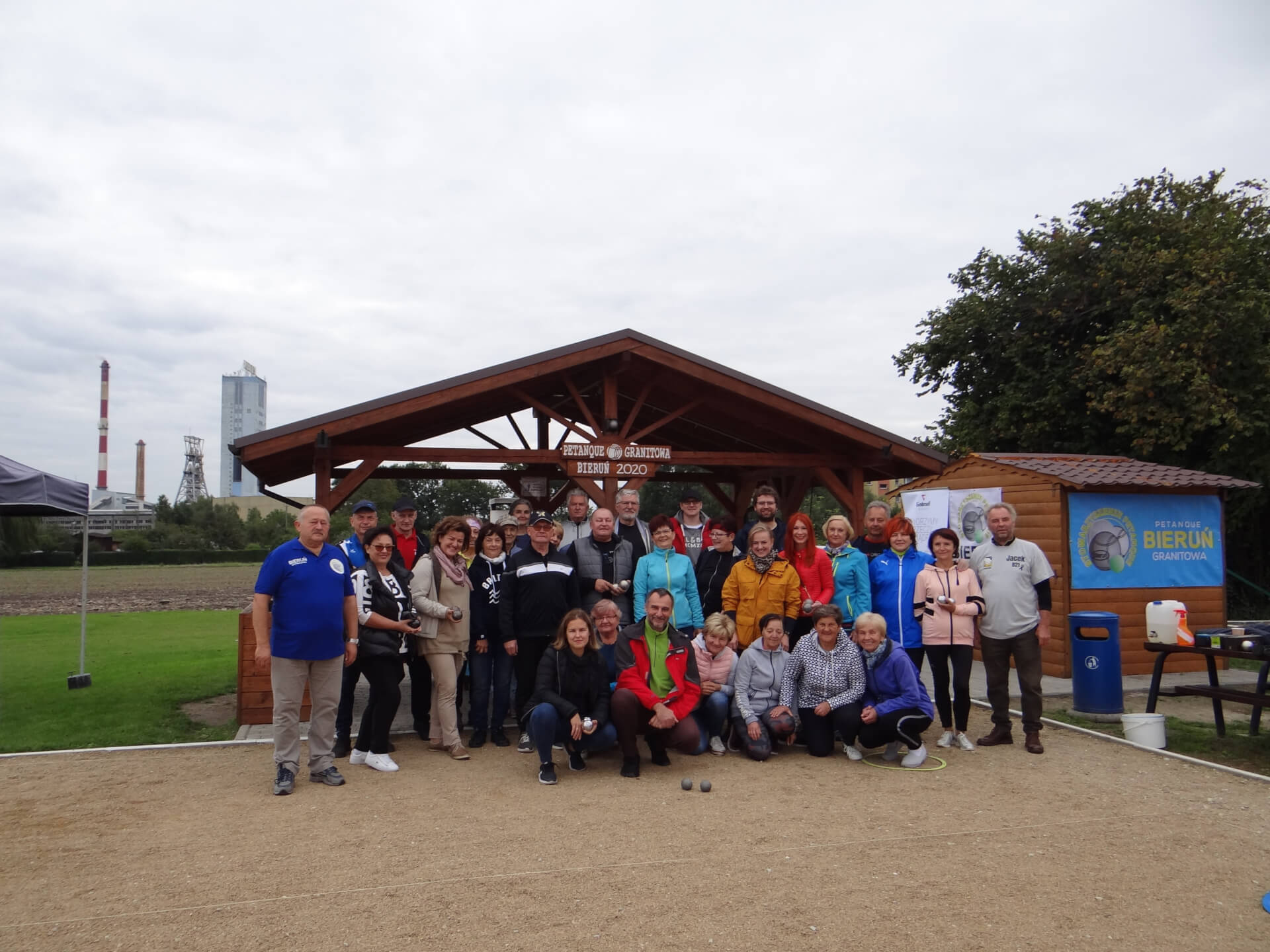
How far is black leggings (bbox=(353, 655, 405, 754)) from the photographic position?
18.8ft

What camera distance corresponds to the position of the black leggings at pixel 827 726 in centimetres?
589

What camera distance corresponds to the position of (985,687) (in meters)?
9.17

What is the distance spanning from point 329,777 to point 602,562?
90.1 inches

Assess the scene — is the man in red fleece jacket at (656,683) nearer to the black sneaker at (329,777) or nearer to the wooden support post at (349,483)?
the black sneaker at (329,777)

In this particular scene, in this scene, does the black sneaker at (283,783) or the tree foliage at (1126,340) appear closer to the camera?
the black sneaker at (283,783)

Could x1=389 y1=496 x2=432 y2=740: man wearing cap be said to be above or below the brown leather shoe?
above

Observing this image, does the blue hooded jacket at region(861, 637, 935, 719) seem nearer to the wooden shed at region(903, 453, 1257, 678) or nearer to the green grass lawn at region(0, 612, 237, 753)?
the wooden shed at region(903, 453, 1257, 678)

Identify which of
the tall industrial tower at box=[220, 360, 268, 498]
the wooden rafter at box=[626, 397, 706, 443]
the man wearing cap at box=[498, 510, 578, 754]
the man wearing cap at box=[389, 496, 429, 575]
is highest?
the tall industrial tower at box=[220, 360, 268, 498]

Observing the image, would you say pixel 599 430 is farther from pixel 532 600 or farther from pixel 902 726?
pixel 902 726

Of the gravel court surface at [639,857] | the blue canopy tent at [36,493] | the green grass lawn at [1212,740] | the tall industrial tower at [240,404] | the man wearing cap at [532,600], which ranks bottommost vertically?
the green grass lawn at [1212,740]

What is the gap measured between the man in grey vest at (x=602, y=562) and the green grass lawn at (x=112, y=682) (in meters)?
2.94

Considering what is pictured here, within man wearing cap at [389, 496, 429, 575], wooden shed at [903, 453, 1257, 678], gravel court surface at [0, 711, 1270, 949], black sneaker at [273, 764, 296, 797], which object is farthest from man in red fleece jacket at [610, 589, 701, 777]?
wooden shed at [903, 453, 1257, 678]

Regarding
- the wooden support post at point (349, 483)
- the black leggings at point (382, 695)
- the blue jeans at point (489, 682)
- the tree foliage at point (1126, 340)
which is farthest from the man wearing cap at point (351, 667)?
the tree foliage at point (1126, 340)

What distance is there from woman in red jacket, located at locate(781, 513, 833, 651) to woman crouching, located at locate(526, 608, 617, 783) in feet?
5.13
